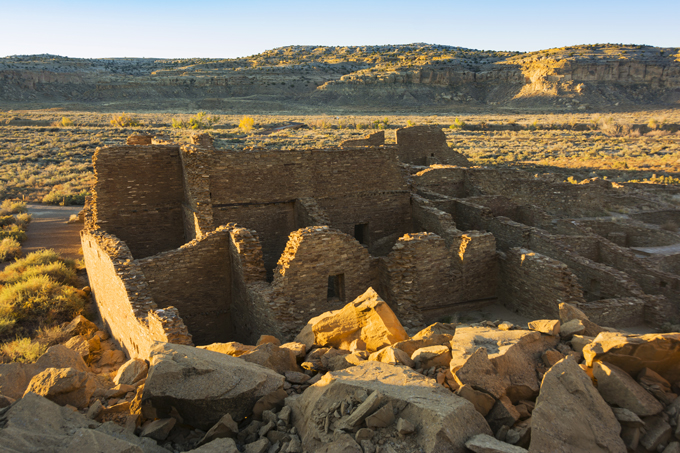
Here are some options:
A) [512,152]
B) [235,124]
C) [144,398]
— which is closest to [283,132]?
[235,124]

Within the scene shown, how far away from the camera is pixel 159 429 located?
185 inches

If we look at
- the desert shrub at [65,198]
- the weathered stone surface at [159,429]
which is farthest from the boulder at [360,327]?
the desert shrub at [65,198]

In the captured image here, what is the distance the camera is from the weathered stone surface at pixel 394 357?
5547 millimetres

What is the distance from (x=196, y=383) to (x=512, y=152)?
35.7 metres

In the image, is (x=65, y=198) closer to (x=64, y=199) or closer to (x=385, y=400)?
(x=64, y=199)

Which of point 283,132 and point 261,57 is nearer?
point 283,132

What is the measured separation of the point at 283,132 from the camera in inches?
1773

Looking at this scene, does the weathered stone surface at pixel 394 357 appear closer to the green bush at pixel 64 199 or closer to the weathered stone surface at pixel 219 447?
the weathered stone surface at pixel 219 447

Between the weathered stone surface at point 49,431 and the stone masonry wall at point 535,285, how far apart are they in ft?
25.9

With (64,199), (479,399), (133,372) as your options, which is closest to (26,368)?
(133,372)

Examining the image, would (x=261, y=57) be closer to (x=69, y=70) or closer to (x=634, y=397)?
(x=69, y=70)

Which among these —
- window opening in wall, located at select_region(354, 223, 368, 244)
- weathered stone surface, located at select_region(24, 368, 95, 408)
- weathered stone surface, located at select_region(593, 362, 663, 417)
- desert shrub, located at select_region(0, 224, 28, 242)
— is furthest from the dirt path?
weathered stone surface, located at select_region(593, 362, 663, 417)

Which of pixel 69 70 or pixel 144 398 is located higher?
pixel 69 70

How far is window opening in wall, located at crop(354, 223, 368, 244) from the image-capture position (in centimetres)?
1391
